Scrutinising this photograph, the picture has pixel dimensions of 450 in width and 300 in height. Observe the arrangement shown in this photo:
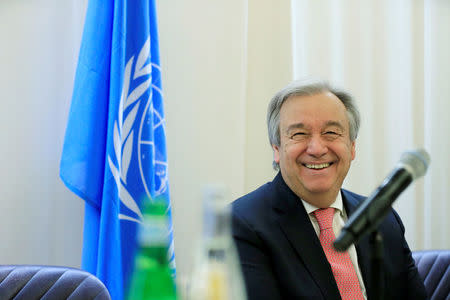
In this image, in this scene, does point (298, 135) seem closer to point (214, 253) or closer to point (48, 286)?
point (48, 286)

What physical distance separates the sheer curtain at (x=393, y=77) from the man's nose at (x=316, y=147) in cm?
132

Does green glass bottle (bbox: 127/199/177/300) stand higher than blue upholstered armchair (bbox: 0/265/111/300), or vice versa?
green glass bottle (bbox: 127/199/177/300)

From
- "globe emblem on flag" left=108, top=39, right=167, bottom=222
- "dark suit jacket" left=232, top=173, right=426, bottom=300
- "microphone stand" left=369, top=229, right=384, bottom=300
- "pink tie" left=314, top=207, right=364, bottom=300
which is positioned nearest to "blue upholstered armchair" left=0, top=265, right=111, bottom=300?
"dark suit jacket" left=232, top=173, right=426, bottom=300

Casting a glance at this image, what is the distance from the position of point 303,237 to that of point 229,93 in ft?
4.70

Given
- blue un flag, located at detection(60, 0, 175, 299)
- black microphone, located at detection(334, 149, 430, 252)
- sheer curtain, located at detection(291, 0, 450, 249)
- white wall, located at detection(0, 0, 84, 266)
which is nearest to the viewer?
black microphone, located at detection(334, 149, 430, 252)

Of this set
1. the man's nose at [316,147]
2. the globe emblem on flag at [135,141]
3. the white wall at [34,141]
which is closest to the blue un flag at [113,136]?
the globe emblem on flag at [135,141]

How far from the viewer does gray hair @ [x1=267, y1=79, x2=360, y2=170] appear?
2.22 metres

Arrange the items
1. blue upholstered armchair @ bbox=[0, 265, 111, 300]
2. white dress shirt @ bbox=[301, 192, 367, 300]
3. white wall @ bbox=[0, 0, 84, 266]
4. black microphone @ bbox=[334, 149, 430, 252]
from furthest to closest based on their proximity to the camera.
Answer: white wall @ bbox=[0, 0, 84, 266], white dress shirt @ bbox=[301, 192, 367, 300], blue upholstered armchair @ bbox=[0, 265, 111, 300], black microphone @ bbox=[334, 149, 430, 252]

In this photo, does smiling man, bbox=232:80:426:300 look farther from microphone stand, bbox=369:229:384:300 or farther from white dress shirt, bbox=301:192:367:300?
microphone stand, bbox=369:229:384:300

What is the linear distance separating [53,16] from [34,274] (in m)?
1.65

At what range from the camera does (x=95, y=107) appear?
2.68 meters

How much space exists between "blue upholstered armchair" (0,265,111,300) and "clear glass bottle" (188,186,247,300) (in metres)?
1.29

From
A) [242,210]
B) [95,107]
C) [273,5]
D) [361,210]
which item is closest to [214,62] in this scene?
[273,5]

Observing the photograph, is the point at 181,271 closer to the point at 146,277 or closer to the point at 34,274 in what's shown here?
the point at 34,274
